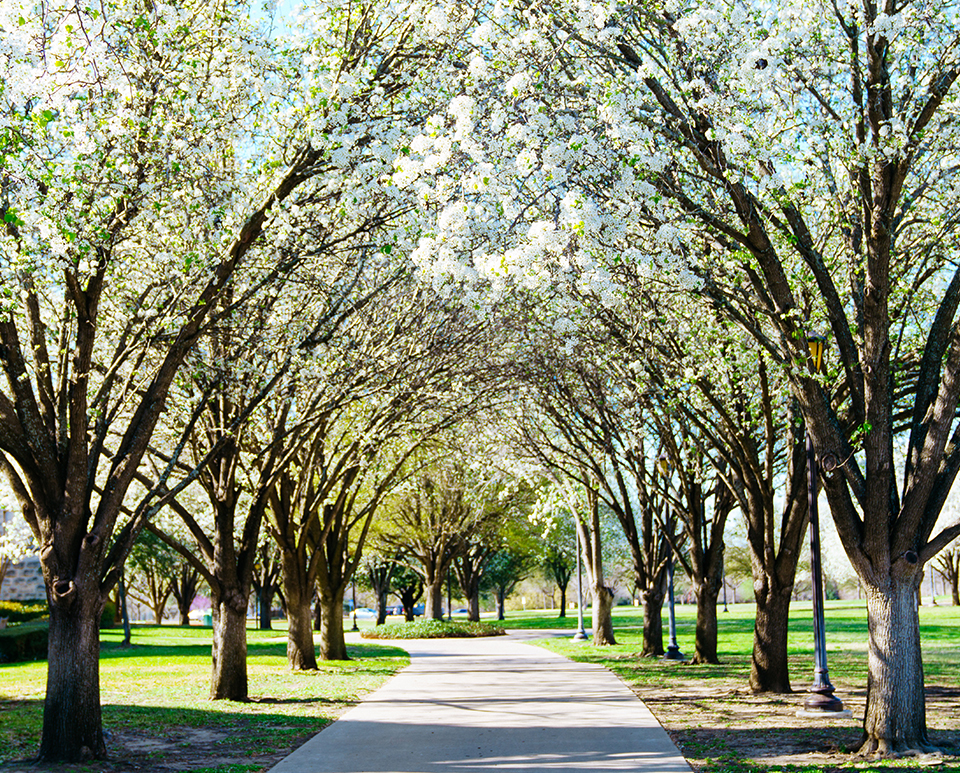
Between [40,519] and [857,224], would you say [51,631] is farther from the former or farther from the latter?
[857,224]

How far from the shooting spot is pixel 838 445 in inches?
340

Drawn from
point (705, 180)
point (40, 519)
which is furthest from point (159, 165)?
point (705, 180)

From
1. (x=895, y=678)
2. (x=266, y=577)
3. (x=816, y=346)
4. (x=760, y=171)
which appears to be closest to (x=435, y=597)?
(x=266, y=577)

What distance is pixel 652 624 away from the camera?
2181cm

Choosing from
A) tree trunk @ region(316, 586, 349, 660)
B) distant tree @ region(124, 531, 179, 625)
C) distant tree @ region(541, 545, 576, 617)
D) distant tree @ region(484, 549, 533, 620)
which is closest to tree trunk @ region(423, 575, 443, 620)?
distant tree @ region(541, 545, 576, 617)

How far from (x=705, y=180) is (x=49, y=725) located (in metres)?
7.92

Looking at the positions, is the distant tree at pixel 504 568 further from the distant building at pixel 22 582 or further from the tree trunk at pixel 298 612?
the tree trunk at pixel 298 612

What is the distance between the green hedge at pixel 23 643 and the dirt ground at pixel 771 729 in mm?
15632

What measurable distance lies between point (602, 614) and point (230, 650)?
13.5m

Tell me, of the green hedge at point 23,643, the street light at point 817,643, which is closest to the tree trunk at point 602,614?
the street light at point 817,643

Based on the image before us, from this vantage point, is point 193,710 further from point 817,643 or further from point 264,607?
point 264,607

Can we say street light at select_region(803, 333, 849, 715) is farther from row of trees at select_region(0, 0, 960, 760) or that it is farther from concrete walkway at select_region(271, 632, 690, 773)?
concrete walkway at select_region(271, 632, 690, 773)

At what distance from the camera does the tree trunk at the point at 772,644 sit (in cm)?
1371

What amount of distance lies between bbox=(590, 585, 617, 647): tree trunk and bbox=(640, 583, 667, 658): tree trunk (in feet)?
9.20
